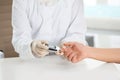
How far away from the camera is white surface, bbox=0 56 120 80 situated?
90 cm

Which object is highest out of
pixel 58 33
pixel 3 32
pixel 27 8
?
pixel 27 8

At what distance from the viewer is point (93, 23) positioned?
6.81 ft

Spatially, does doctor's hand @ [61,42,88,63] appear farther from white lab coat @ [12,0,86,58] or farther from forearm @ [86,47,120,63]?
white lab coat @ [12,0,86,58]

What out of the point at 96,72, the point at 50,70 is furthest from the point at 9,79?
the point at 96,72

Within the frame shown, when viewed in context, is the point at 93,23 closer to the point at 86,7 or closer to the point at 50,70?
the point at 86,7

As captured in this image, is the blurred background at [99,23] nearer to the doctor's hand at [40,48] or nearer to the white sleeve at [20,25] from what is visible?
the white sleeve at [20,25]

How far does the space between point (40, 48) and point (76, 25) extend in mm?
339

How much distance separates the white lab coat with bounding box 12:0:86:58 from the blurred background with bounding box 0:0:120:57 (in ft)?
2.21

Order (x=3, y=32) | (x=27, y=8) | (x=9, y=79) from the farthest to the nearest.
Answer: (x=3, y=32)
(x=27, y=8)
(x=9, y=79)

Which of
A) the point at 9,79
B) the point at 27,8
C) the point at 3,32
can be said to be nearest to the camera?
the point at 9,79

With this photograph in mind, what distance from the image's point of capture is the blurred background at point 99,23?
1956 mm

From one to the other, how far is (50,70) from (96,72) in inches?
6.9

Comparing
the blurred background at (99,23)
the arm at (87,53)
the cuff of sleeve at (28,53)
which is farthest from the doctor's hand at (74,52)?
the blurred background at (99,23)

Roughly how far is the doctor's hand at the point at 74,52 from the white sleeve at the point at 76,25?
23 centimetres
